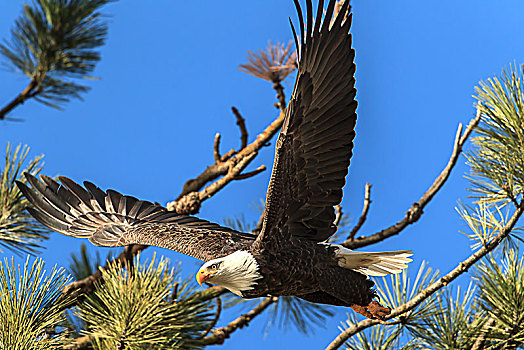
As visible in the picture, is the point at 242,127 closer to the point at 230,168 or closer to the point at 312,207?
the point at 230,168

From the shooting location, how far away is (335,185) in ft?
7.06

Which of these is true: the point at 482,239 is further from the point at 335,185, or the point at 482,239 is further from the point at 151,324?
the point at 151,324

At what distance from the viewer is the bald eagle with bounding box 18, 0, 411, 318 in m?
2.04

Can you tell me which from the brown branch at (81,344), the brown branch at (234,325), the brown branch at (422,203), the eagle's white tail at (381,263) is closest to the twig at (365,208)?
the brown branch at (422,203)

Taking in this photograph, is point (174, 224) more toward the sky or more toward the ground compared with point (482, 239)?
more toward the sky

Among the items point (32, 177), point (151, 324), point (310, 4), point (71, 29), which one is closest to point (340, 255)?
point (151, 324)

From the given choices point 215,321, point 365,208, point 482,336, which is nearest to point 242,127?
point 365,208

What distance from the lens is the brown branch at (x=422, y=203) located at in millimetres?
2193

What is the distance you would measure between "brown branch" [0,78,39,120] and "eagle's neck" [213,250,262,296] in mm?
1401

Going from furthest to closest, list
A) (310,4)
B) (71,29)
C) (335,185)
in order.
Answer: (71,29) → (335,185) → (310,4)

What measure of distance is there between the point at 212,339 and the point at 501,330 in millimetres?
1099

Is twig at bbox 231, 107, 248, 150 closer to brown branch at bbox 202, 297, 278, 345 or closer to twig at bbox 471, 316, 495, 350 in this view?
brown branch at bbox 202, 297, 278, 345

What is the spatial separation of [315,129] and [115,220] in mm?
1096

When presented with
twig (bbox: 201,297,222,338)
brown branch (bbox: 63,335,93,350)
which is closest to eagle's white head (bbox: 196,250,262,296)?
twig (bbox: 201,297,222,338)
